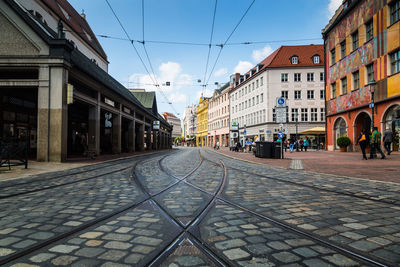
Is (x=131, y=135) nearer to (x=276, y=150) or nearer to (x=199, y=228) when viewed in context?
(x=276, y=150)

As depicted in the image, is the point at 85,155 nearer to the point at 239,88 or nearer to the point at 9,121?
the point at 9,121

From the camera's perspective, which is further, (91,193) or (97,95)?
(97,95)

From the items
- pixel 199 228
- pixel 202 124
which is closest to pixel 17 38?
pixel 199 228

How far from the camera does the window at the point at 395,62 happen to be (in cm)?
1730

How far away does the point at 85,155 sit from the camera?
17.0 m

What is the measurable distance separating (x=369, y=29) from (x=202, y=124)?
72.0m

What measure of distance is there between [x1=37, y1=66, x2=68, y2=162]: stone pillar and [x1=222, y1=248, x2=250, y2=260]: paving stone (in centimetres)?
1273

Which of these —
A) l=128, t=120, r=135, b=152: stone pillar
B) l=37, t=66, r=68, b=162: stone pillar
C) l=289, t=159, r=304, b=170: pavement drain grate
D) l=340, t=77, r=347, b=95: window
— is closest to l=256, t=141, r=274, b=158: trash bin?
l=289, t=159, r=304, b=170: pavement drain grate

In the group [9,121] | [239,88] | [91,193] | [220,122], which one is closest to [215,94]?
[220,122]

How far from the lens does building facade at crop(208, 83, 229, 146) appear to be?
65.9 metres

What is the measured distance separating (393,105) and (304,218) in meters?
19.2

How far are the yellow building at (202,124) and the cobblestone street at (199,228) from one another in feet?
265

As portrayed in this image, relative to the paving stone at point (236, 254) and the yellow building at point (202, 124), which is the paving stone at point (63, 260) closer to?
the paving stone at point (236, 254)

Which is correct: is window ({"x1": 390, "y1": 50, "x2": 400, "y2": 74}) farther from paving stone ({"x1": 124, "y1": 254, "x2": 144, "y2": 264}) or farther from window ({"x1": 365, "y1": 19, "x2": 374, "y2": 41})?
paving stone ({"x1": 124, "y1": 254, "x2": 144, "y2": 264})
